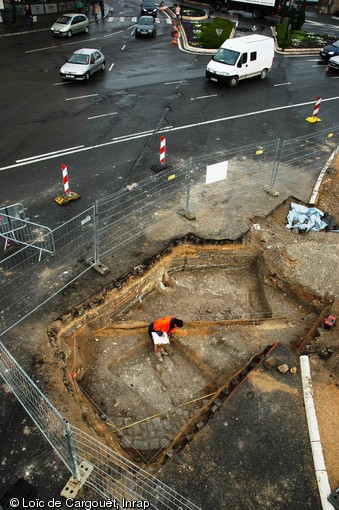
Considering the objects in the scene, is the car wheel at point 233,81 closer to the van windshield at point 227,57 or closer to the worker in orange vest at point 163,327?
the van windshield at point 227,57

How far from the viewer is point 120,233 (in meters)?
11.3

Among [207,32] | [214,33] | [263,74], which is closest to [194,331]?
[263,74]

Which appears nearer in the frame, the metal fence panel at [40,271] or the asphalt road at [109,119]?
the metal fence panel at [40,271]

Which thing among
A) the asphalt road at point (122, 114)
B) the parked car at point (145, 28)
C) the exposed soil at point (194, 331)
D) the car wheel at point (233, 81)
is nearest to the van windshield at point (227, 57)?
the car wheel at point (233, 81)

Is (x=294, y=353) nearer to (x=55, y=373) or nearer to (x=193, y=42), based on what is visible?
(x=55, y=373)

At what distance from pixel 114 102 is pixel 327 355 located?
15.9m

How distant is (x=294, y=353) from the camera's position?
9070 mm

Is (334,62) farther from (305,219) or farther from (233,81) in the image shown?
(305,219)

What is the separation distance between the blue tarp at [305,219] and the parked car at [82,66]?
14.3 meters

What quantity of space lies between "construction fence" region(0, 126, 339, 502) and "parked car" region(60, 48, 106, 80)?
33.8 feet

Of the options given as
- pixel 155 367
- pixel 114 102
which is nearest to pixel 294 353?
pixel 155 367

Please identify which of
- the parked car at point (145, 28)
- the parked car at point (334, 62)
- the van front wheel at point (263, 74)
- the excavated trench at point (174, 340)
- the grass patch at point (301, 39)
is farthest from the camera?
the parked car at point (145, 28)

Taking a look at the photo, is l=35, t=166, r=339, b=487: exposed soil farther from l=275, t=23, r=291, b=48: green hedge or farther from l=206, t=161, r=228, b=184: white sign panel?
l=275, t=23, r=291, b=48: green hedge

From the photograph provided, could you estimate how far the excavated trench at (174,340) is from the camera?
8211 mm
